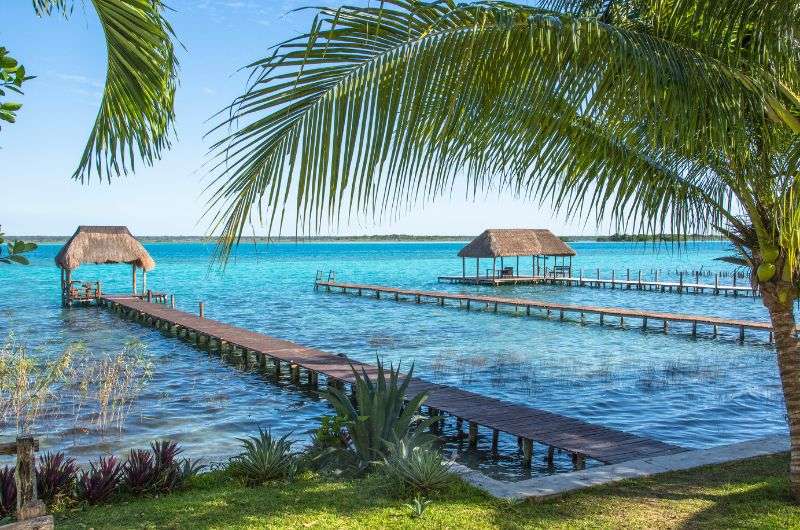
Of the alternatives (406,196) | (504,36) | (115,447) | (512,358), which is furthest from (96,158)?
(512,358)

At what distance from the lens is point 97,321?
2834 cm

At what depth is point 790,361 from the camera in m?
4.95

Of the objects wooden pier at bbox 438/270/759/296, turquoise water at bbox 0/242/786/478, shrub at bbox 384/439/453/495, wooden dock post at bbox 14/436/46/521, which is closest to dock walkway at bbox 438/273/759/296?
wooden pier at bbox 438/270/759/296

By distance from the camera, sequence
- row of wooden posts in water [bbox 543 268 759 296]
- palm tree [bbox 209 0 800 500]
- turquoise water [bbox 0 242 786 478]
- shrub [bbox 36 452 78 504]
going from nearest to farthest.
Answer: palm tree [bbox 209 0 800 500], shrub [bbox 36 452 78 504], turquoise water [bbox 0 242 786 478], row of wooden posts in water [bbox 543 268 759 296]

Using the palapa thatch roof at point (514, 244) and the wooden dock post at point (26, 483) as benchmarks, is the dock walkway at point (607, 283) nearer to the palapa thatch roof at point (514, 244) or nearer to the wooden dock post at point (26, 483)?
the palapa thatch roof at point (514, 244)

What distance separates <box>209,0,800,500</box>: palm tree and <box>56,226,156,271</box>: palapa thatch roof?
32781 mm

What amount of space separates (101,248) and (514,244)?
79.1 feet

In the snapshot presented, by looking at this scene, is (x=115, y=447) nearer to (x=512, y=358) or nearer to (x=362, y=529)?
(x=362, y=529)

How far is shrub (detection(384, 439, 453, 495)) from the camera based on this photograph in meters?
5.82

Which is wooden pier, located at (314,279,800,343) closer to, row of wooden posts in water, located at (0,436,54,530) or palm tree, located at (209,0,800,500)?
palm tree, located at (209,0,800,500)

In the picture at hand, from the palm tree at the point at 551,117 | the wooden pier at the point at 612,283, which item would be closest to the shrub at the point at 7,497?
the palm tree at the point at 551,117

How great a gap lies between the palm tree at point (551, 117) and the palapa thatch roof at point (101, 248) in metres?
32.8

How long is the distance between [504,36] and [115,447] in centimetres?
949

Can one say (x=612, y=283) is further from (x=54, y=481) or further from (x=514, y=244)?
(x=54, y=481)
